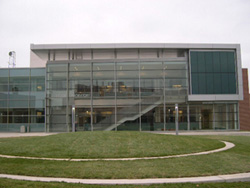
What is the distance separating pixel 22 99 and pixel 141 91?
59.5 feet

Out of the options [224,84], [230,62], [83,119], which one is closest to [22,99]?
[83,119]

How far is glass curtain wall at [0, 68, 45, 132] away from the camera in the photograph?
35875mm

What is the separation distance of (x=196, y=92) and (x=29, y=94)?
24745 mm

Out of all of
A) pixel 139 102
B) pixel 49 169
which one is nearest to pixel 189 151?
pixel 49 169

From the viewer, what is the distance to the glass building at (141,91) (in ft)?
111

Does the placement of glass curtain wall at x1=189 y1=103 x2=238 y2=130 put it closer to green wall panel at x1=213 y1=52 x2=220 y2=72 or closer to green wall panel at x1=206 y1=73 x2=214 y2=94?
green wall panel at x1=206 y1=73 x2=214 y2=94

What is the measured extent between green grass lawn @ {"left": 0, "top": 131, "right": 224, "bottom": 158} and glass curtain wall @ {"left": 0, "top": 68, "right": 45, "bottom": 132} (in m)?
20.8

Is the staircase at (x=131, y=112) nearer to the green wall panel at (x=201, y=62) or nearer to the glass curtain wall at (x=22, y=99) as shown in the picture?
the green wall panel at (x=201, y=62)

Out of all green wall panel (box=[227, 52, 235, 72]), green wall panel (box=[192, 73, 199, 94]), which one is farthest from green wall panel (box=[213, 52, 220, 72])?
green wall panel (box=[192, 73, 199, 94])

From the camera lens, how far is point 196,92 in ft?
111

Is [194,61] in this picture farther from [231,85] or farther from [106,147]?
[106,147]

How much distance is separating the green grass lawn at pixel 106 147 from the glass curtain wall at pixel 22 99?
20.8 metres

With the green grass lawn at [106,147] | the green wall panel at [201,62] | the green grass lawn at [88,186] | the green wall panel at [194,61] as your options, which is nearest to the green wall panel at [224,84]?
the green wall panel at [201,62]

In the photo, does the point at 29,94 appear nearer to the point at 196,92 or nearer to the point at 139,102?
the point at 139,102
